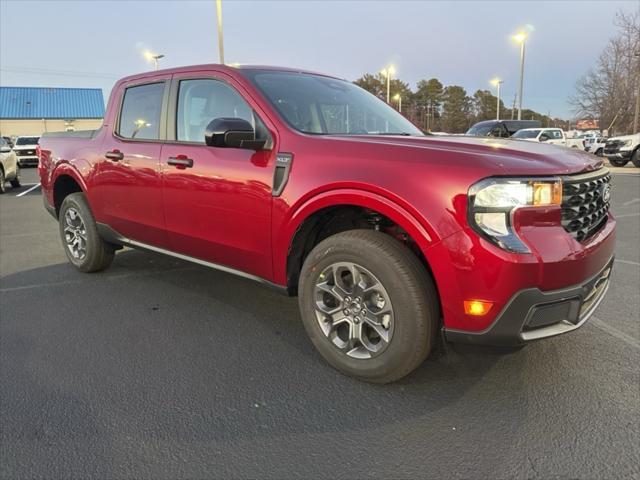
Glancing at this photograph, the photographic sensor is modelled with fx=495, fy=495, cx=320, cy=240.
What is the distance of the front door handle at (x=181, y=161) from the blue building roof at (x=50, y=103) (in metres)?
52.4

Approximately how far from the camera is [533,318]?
2.26 metres

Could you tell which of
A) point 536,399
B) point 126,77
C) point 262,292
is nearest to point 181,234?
point 262,292

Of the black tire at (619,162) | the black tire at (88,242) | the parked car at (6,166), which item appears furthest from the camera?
the black tire at (619,162)

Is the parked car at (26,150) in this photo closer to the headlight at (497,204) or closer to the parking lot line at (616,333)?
the parking lot line at (616,333)

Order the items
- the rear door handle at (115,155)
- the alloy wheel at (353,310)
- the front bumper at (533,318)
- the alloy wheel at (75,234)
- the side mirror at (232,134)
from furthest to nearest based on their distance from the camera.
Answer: the alloy wheel at (75,234) < the rear door handle at (115,155) < the side mirror at (232,134) < the alloy wheel at (353,310) < the front bumper at (533,318)

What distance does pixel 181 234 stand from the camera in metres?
3.66

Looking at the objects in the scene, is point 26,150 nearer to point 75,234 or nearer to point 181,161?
point 75,234

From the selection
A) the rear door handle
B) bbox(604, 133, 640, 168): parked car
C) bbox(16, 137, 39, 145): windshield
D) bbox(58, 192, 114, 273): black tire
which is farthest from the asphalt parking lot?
bbox(16, 137, 39, 145): windshield

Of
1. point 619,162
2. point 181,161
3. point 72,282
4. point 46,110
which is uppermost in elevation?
point 46,110

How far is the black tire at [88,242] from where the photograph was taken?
4.66 metres

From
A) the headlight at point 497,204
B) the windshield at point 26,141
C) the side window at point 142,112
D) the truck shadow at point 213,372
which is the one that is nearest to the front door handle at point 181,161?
the side window at point 142,112

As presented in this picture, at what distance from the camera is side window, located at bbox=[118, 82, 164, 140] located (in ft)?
12.8

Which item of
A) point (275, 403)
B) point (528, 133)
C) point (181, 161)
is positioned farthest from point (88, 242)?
point (528, 133)

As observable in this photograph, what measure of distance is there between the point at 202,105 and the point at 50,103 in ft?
183
